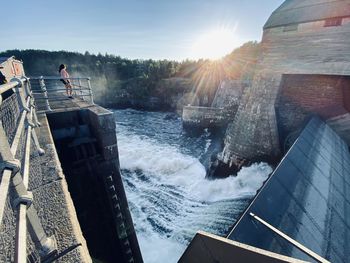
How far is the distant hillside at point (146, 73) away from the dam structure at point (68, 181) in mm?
18817

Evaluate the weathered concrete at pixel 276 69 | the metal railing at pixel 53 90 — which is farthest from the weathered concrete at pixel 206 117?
the metal railing at pixel 53 90

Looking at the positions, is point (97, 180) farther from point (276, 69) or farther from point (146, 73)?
point (146, 73)

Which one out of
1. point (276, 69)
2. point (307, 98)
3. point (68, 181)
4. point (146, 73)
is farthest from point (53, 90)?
point (146, 73)

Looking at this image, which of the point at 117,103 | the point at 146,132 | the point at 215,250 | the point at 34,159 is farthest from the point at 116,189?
the point at 117,103

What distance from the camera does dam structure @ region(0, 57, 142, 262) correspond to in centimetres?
161

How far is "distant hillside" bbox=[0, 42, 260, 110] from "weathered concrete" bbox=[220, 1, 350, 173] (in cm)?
981

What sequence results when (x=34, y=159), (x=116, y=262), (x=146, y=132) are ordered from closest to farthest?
(x=34, y=159) < (x=116, y=262) < (x=146, y=132)

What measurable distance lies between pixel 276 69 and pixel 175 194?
310 inches

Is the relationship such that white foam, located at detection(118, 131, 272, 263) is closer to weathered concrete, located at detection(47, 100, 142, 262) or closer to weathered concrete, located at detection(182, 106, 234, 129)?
weathered concrete, located at detection(47, 100, 142, 262)

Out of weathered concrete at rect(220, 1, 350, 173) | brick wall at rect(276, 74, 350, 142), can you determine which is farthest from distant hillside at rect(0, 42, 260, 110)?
brick wall at rect(276, 74, 350, 142)

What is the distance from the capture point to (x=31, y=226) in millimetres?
1393

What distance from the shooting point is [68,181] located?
3967mm

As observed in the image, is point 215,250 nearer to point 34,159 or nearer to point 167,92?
point 34,159

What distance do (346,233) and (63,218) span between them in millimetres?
5128
